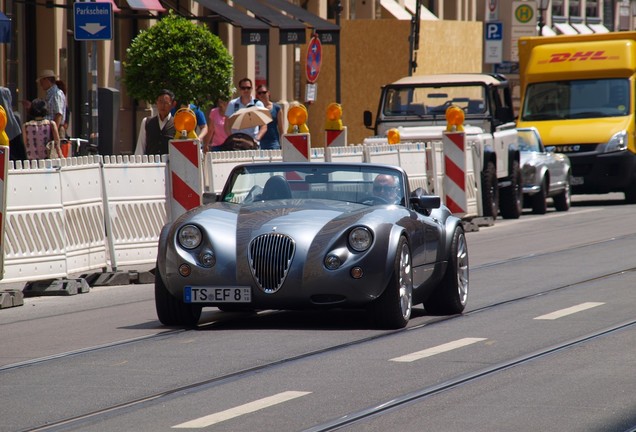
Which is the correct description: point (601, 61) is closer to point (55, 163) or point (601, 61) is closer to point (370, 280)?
point (55, 163)

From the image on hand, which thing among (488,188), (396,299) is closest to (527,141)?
(488,188)

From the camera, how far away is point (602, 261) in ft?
56.3

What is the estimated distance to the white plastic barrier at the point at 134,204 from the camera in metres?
15.7

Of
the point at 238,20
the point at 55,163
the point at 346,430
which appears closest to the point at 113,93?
the point at 55,163

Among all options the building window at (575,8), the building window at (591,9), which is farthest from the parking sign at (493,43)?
the building window at (591,9)

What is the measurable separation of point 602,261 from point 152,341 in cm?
793

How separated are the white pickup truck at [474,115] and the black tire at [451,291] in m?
12.9

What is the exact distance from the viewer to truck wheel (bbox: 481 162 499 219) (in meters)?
24.9

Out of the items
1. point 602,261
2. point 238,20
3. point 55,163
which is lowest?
point 602,261

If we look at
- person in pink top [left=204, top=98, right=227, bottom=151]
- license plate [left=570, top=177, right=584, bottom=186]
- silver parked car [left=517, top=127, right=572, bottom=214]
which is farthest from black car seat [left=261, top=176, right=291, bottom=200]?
license plate [left=570, top=177, right=584, bottom=186]

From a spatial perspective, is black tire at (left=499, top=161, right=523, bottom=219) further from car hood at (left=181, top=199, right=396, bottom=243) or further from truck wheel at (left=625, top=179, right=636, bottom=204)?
car hood at (left=181, top=199, right=396, bottom=243)

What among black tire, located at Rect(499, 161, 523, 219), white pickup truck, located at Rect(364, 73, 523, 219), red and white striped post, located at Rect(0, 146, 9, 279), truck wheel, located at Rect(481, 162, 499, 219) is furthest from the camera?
black tire, located at Rect(499, 161, 523, 219)

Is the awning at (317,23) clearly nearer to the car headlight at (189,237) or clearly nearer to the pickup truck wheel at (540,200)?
the pickup truck wheel at (540,200)

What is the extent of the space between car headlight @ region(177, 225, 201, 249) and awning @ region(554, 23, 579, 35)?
2571 inches
